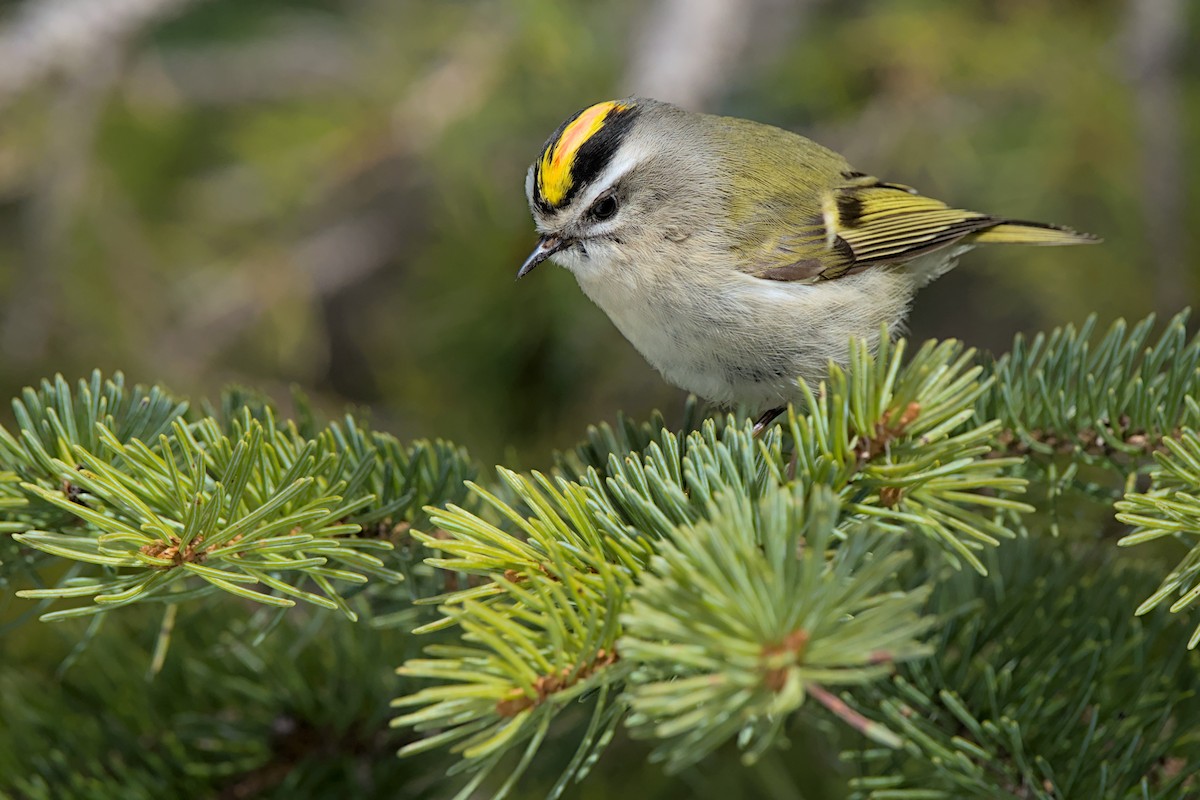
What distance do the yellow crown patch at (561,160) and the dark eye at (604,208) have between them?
0.25 ft

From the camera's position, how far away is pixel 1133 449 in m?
1.23

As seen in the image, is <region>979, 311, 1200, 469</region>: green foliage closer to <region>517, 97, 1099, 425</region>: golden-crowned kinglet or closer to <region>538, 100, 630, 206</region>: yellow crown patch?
<region>517, 97, 1099, 425</region>: golden-crowned kinglet

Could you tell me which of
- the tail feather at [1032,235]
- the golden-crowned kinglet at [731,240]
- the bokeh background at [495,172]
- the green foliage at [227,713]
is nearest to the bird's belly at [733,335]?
the golden-crowned kinglet at [731,240]

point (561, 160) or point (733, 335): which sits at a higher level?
point (561, 160)

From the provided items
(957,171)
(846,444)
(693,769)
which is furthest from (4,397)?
(957,171)

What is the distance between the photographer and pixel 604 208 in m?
1.92

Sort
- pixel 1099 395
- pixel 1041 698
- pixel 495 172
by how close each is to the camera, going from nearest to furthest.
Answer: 1. pixel 1041 698
2. pixel 1099 395
3. pixel 495 172

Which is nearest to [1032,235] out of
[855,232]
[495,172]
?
[855,232]

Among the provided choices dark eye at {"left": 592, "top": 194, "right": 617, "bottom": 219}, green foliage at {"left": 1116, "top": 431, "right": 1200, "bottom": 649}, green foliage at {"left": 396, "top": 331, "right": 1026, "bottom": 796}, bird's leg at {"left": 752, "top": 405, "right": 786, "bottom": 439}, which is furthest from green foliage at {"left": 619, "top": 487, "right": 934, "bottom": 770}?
dark eye at {"left": 592, "top": 194, "right": 617, "bottom": 219}

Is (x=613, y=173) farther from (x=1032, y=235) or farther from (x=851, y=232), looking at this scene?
(x=1032, y=235)

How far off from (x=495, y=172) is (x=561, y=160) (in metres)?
0.83

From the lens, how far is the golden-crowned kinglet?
177cm

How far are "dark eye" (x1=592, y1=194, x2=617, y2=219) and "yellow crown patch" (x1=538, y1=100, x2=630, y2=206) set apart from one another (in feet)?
0.25

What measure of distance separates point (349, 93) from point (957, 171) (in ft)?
5.35
